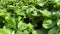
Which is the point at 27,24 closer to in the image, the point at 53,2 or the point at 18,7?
the point at 18,7

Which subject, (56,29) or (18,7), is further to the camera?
(18,7)

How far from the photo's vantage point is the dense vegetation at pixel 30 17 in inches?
67.8

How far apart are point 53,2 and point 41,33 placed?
1.31 ft

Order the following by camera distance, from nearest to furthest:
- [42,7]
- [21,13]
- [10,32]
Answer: [10,32] → [21,13] → [42,7]

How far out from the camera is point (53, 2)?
6.38ft

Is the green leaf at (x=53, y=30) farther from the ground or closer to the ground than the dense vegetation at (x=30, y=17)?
closer to the ground

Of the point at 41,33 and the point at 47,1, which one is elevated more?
the point at 47,1

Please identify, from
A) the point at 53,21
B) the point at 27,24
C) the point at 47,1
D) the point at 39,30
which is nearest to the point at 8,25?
the point at 27,24

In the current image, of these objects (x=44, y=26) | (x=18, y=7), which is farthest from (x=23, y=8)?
(x=44, y=26)

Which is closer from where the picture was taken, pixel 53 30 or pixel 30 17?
pixel 53 30

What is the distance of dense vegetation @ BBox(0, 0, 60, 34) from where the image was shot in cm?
172

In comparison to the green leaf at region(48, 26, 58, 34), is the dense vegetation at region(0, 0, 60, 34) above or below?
above

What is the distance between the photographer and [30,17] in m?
1.86

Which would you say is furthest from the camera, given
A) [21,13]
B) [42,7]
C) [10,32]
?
[42,7]
